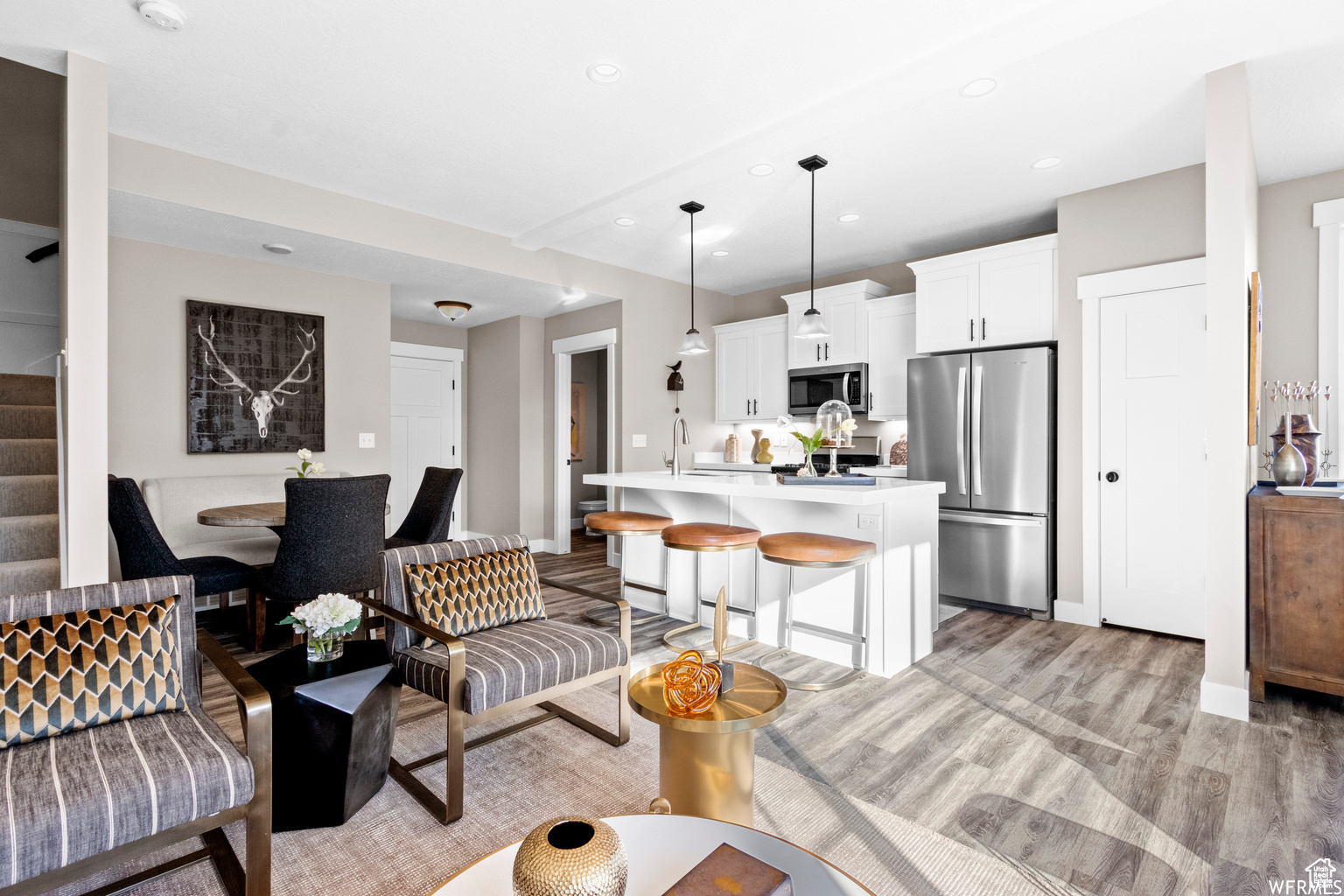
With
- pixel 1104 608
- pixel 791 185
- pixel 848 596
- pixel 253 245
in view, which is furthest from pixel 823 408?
pixel 253 245

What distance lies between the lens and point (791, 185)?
3.89 metres

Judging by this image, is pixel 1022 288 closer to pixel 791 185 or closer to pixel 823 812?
pixel 791 185

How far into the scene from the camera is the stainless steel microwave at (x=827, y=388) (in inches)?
212

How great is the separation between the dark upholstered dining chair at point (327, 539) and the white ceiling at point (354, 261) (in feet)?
5.76

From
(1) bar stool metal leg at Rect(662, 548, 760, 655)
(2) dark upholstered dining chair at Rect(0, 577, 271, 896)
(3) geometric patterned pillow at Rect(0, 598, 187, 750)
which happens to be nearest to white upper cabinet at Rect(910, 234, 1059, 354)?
(1) bar stool metal leg at Rect(662, 548, 760, 655)

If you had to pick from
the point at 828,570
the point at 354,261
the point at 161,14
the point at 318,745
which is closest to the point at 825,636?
the point at 828,570

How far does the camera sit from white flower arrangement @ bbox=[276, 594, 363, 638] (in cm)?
197

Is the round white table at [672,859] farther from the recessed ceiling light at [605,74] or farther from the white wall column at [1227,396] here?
the recessed ceiling light at [605,74]

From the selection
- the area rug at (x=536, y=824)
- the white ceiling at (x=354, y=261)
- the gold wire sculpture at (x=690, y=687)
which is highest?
Result: the white ceiling at (x=354, y=261)

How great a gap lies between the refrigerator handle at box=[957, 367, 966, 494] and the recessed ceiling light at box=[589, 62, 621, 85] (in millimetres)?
2912

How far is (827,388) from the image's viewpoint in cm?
564

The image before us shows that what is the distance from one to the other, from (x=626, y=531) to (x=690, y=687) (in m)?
1.98

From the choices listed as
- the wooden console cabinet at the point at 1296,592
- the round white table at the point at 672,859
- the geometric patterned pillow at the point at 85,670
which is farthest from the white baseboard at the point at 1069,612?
the geometric patterned pillow at the point at 85,670

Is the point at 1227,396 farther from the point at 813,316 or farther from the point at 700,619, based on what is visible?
the point at 700,619
